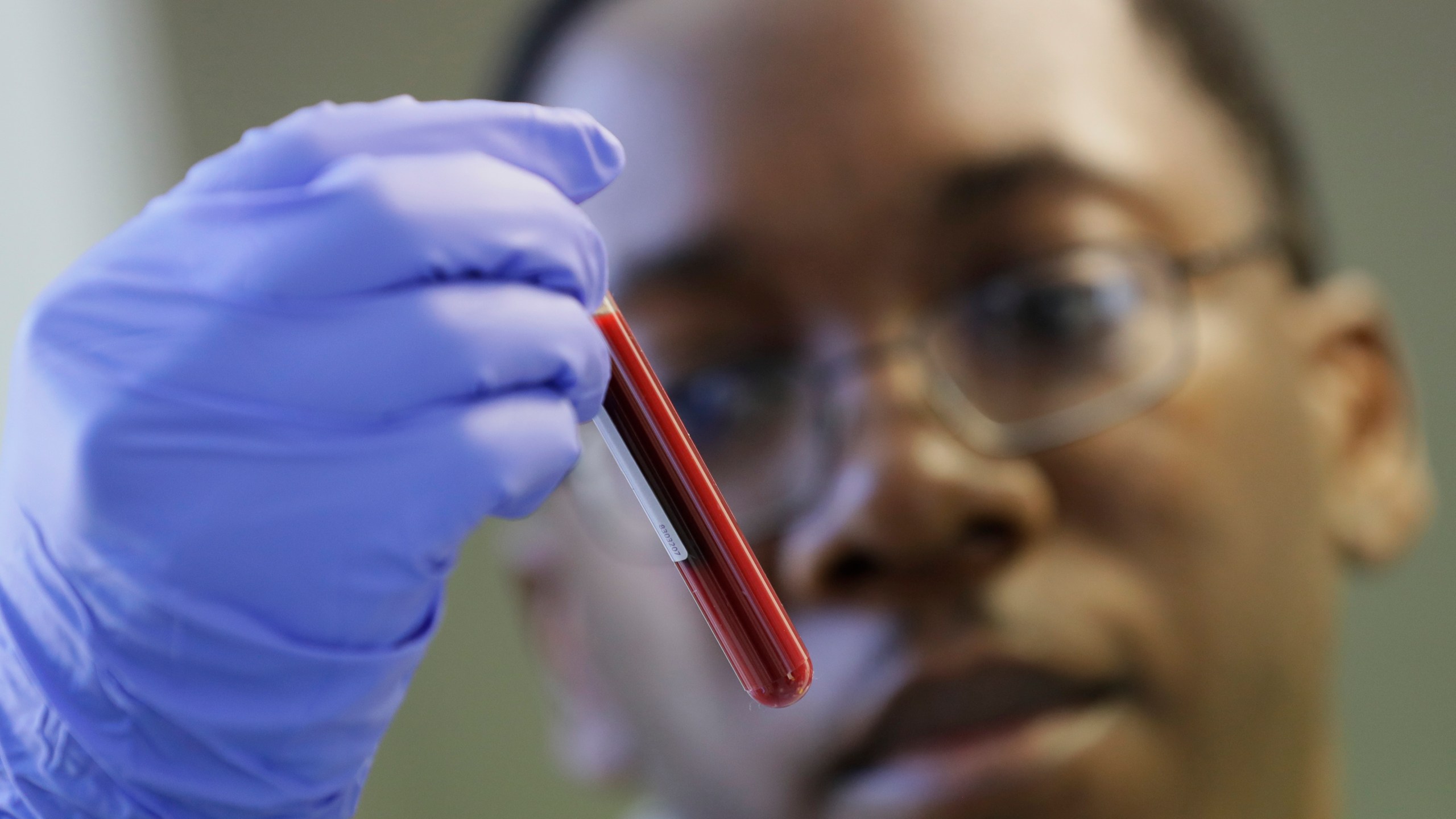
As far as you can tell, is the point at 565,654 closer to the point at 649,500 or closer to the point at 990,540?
the point at 990,540

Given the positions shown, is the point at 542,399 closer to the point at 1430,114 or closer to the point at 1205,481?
the point at 1205,481

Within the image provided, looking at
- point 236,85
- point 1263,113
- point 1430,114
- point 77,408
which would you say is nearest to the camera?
point 77,408

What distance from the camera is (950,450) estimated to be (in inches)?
30.0

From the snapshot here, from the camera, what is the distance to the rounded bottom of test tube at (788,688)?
512 millimetres

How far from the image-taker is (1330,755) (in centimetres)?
90

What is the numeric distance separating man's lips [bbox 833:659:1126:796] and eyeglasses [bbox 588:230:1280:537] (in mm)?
152

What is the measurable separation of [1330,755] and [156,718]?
84 centimetres

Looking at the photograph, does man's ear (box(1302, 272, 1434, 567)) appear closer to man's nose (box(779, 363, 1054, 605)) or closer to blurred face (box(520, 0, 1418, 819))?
blurred face (box(520, 0, 1418, 819))

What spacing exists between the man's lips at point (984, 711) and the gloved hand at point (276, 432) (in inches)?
13.2

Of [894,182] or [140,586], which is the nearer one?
[140,586]

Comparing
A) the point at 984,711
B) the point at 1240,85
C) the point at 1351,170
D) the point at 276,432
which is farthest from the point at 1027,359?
the point at 1351,170

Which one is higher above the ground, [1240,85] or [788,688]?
[1240,85]

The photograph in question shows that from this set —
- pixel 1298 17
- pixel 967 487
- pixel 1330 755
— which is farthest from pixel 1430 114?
pixel 967 487

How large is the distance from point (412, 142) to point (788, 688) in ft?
1.00
